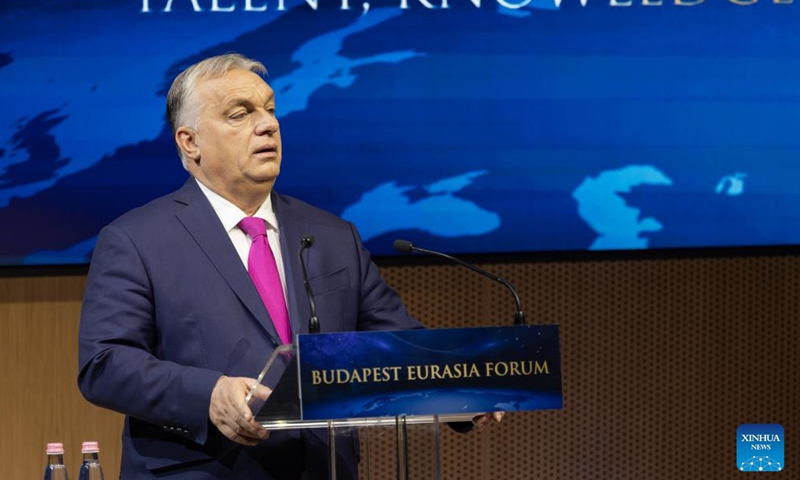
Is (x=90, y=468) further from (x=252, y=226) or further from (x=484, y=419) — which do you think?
(x=484, y=419)

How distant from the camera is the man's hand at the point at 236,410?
2139 mm

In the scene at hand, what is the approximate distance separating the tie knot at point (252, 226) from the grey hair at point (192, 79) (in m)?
0.24

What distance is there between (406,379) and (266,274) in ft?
2.14

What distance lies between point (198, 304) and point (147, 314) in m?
0.11

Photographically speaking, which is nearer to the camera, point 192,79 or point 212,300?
point 212,300

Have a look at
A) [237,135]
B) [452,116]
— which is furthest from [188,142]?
[452,116]

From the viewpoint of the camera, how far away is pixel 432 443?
2205 millimetres

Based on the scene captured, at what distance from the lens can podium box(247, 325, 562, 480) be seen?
204 cm

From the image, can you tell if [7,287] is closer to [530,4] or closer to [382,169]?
[382,169]

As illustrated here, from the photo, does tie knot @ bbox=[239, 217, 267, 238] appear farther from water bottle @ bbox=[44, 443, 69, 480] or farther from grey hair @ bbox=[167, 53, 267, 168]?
water bottle @ bbox=[44, 443, 69, 480]

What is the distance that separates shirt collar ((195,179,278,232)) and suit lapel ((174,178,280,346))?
2 cm

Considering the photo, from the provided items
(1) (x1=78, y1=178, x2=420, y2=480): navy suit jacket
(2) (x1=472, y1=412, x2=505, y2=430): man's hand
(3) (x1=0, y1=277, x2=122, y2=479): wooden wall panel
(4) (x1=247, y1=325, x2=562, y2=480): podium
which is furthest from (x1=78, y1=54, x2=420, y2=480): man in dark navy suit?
(3) (x1=0, y1=277, x2=122, y2=479): wooden wall panel

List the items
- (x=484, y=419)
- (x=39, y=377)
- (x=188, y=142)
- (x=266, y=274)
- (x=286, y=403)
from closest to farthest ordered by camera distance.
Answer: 1. (x=286, y=403)
2. (x=484, y=419)
3. (x=266, y=274)
4. (x=188, y=142)
5. (x=39, y=377)

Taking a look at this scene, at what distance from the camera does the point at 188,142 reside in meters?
2.74
